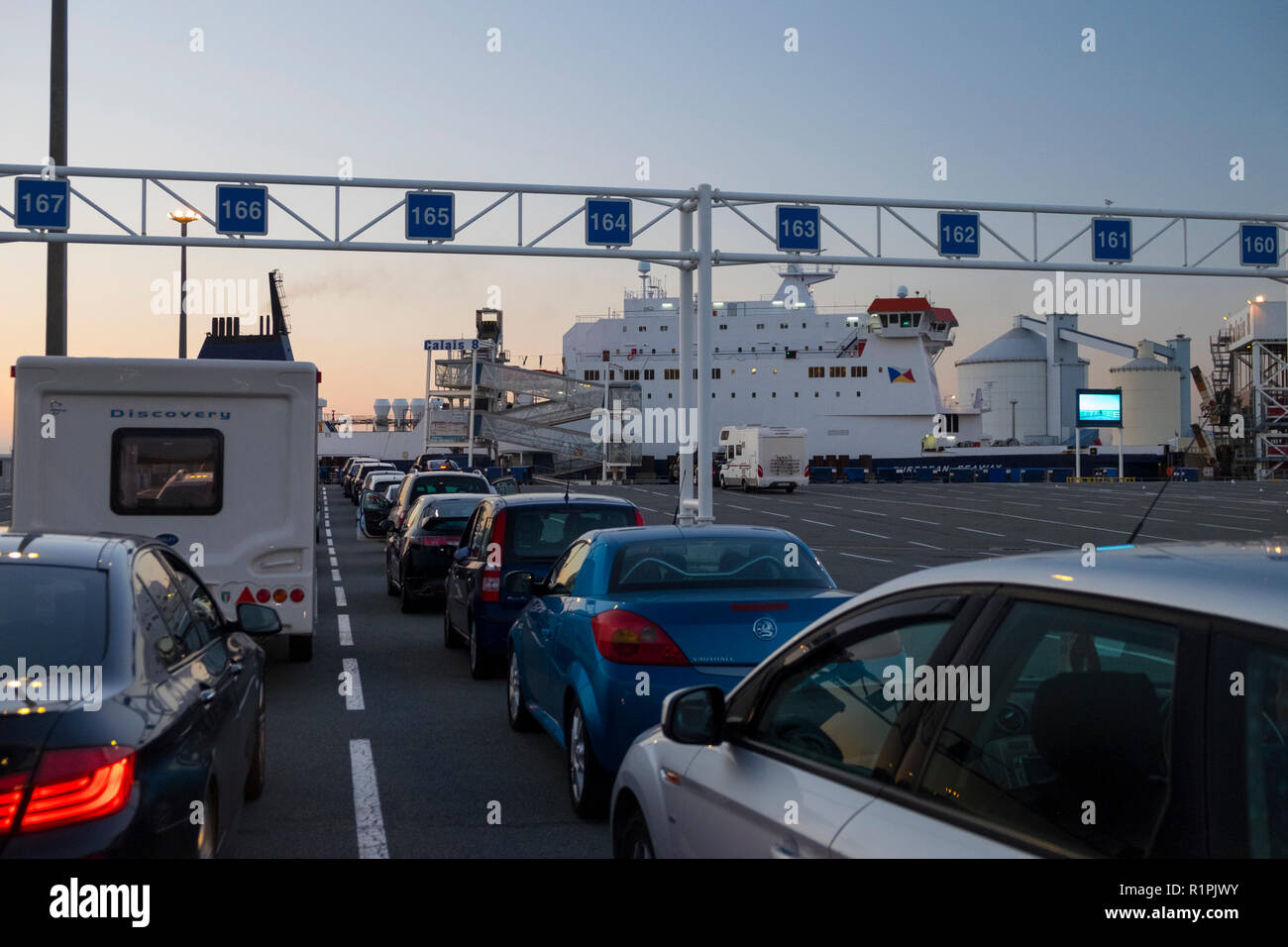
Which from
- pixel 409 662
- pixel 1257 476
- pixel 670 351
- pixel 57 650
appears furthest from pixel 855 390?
pixel 57 650

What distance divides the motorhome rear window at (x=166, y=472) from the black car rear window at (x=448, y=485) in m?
10.5

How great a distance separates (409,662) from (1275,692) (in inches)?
405

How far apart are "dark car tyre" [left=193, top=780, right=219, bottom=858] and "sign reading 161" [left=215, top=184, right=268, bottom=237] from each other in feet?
60.9

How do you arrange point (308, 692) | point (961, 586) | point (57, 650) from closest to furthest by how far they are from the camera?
point (961, 586), point (57, 650), point (308, 692)

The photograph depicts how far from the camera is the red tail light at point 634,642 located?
623 cm

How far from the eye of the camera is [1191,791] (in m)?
2.14

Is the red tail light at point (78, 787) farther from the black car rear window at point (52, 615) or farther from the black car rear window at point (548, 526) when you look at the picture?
the black car rear window at point (548, 526)

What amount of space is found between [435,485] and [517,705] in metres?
13.6

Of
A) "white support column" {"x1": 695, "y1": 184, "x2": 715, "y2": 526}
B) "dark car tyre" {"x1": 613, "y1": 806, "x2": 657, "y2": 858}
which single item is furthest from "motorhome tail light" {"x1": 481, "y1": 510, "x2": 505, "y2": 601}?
"white support column" {"x1": 695, "y1": 184, "x2": 715, "y2": 526}

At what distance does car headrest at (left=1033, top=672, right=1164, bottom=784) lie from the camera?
237 cm

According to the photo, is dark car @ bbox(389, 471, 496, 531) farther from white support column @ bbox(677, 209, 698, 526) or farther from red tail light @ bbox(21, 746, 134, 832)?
red tail light @ bbox(21, 746, 134, 832)

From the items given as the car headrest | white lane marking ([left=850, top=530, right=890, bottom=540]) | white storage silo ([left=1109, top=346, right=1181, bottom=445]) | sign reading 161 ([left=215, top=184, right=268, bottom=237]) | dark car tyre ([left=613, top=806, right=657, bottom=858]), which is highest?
white storage silo ([left=1109, top=346, right=1181, bottom=445])

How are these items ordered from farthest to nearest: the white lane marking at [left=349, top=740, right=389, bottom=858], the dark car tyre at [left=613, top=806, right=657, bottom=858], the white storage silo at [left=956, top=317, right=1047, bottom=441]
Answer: the white storage silo at [left=956, top=317, right=1047, bottom=441]
the white lane marking at [left=349, top=740, right=389, bottom=858]
the dark car tyre at [left=613, top=806, right=657, bottom=858]

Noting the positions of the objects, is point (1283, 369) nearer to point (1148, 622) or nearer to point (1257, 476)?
point (1257, 476)
